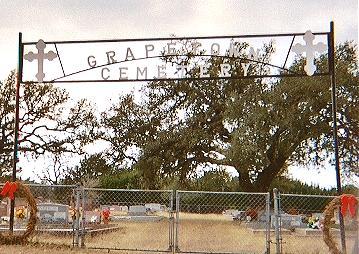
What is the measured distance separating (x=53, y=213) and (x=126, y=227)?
6.84 ft

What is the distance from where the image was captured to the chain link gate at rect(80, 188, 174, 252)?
417 inches

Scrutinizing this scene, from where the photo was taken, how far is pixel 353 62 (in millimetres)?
20031

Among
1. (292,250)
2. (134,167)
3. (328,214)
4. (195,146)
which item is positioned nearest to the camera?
(328,214)

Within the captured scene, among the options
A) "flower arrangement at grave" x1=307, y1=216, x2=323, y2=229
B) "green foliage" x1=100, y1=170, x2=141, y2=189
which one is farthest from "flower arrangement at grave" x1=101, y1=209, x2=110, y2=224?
"green foliage" x1=100, y1=170, x2=141, y2=189

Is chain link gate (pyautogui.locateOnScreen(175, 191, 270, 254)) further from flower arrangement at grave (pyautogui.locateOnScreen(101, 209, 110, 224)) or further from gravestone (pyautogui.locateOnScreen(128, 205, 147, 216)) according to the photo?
flower arrangement at grave (pyautogui.locateOnScreen(101, 209, 110, 224))

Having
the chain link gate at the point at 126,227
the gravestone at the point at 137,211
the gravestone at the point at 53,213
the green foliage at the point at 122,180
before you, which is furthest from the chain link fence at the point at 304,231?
the green foliage at the point at 122,180

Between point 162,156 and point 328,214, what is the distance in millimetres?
12241

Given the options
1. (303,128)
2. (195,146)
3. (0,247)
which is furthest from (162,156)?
(0,247)

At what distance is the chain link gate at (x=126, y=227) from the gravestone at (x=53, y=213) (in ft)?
2.19

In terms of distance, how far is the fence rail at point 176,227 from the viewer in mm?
10398

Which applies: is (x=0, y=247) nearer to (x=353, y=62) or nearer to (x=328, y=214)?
(x=328, y=214)

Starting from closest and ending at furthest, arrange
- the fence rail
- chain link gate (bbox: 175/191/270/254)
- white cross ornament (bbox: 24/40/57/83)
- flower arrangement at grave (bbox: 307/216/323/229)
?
the fence rail
white cross ornament (bbox: 24/40/57/83)
chain link gate (bbox: 175/191/270/254)
flower arrangement at grave (bbox: 307/216/323/229)

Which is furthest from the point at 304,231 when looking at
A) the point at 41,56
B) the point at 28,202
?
the point at 41,56

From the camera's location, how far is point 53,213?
586 inches
